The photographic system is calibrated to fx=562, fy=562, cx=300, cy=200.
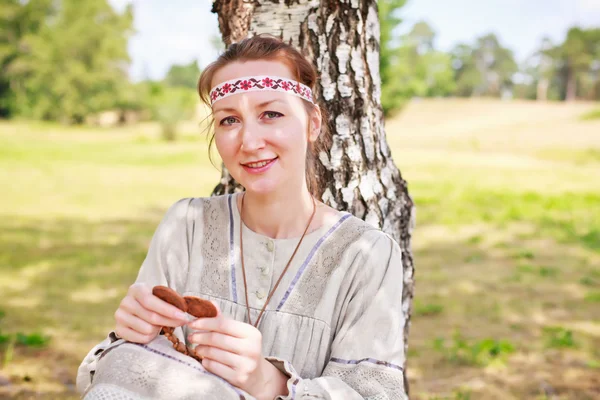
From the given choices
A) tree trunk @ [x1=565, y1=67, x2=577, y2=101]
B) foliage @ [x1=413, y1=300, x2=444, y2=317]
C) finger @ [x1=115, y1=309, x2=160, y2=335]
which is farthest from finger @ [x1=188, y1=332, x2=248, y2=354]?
tree trunk @ [x1=565, y1=67, x2=577, y2=101]

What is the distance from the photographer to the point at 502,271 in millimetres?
7734

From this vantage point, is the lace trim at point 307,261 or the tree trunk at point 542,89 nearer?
the lace trim at point 307,261

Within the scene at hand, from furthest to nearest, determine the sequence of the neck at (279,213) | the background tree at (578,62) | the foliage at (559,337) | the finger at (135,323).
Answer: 1. the background tree at (578,62)
2. the foliage at (559,337)
3. the neck at (279,213)
4. the finger at (135,323)

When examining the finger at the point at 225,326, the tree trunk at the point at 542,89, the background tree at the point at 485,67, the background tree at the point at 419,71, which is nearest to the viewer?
the finger at the point at 225,326

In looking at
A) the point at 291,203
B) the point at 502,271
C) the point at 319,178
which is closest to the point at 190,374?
the point at 291,203

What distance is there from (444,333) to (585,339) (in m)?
1.29

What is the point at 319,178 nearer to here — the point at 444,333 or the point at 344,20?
the point at 344,20

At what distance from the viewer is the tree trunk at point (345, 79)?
2723 mm

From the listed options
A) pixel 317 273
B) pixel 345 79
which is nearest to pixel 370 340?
pixel 317 273

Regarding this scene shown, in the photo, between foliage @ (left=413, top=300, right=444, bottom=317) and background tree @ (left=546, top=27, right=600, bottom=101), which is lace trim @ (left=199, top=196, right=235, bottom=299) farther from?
background tree @ (left=546, top=27, right=600, bottom=101)

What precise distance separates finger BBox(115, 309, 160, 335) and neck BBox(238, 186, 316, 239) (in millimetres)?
580

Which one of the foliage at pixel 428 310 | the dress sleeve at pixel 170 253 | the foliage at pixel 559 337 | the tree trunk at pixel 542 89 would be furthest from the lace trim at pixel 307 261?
the tree trunk at pixel 542 89

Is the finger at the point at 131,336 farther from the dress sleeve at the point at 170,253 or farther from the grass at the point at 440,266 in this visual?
the grass at the point at 440,266

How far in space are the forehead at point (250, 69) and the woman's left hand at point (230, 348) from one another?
2.73 ft
